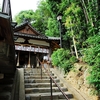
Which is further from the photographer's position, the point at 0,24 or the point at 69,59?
the point at 69,59

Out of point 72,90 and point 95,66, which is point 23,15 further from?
point 95,66

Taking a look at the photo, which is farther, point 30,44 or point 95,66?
point 30,44

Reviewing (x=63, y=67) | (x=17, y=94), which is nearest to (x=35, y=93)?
(x=17, y=94)

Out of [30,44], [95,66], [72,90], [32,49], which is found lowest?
[72,90]

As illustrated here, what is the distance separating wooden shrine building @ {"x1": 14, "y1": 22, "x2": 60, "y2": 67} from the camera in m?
13.3

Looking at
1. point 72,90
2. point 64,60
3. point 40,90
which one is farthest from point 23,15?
point 72,90

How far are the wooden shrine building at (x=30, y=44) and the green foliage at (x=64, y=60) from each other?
6.16 m

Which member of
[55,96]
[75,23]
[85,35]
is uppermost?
[75,23]

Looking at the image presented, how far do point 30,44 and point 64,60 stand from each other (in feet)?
25.2

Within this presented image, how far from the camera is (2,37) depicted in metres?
2.35

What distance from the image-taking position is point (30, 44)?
45.7 ft

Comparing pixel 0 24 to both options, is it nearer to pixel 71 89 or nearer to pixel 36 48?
pixel 71 89

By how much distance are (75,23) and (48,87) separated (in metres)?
4.61

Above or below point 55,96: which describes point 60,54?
above
